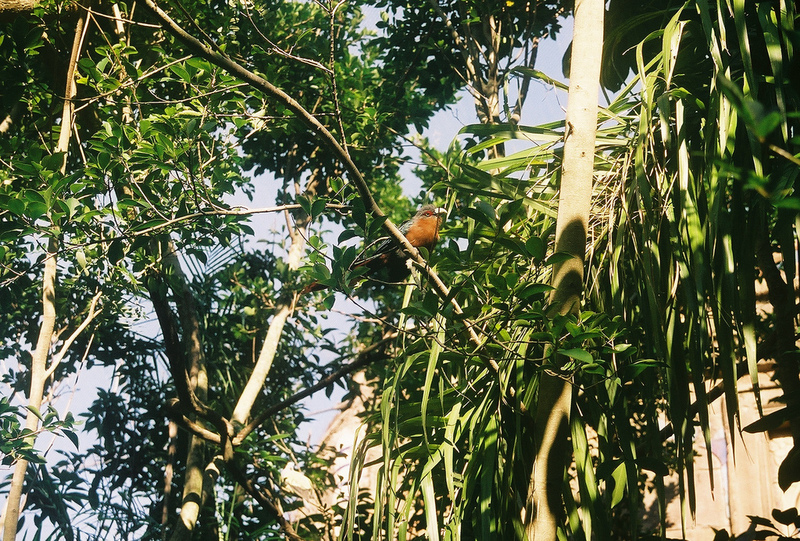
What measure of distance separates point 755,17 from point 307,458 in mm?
3211

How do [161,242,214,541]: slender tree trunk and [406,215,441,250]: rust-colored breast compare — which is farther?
[161,242,214,541]: slender tree trunk

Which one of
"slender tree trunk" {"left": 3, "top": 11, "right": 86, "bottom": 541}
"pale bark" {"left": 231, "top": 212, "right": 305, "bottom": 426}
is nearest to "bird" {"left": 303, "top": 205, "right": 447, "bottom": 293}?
"pale bark" {"left": 231, "top": 212, "right": 305, "bottom": 426}

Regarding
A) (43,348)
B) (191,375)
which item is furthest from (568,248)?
(191,375)

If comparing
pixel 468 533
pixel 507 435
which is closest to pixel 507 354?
pixel 507 435

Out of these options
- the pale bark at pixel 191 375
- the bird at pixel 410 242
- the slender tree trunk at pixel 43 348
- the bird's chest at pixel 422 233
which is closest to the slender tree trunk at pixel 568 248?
the bird at pixel 410 242

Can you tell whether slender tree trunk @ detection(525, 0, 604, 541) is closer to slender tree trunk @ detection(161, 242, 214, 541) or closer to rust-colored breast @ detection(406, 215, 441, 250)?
rust-colored breast @ detection(406, 215, 441, 250)

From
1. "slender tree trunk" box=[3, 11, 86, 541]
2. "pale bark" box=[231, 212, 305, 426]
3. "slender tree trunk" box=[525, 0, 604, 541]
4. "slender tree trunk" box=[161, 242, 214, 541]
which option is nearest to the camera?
"slender tree trunk" box=[525, 0, 604, 541]

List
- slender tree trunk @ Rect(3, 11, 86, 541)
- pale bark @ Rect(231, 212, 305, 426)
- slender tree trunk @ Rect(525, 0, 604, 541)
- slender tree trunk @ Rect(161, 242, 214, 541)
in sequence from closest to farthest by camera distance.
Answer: slender tree trunk @ Rect(525, 0, 604, 541)
slender tree trunk @ Rect(3, 11, 86, 541)
slender tree trunk @ Rect(161, 242, 214, 541)
pale bark @ Rect(231, 212, 305, 426)

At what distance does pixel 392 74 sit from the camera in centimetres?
423

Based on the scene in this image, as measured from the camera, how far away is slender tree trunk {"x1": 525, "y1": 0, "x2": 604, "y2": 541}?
1.41 m

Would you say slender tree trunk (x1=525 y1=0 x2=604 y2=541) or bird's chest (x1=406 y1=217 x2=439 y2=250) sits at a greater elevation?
bird's chest (x1=406 y1=217 x2=439 y2=250)

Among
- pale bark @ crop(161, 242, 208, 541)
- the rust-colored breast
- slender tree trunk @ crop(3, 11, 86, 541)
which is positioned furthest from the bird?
slender tree trunk @ crop(3, 11, 86, 541)

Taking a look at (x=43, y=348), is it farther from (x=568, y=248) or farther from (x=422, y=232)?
(x=568, y=248)

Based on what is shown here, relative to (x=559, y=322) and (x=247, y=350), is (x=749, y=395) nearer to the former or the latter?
(x=247, y=350)
